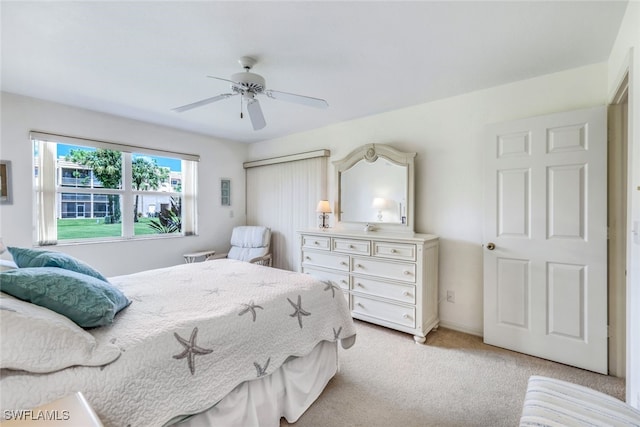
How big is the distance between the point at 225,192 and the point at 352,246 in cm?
261

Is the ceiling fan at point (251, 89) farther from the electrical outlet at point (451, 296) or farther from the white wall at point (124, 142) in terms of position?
the electrical outlet at point (451, 296)

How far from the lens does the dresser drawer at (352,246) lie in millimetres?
2959

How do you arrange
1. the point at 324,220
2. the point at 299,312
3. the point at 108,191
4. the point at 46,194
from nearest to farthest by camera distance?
the point at 299,312
the point at 46,194
the point at 108,191
the point at 324,220

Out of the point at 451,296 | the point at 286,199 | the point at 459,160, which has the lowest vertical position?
the point at 451,296

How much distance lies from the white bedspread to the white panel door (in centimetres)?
153

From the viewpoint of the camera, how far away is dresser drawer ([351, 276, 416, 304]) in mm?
2676

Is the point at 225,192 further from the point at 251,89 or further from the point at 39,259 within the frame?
the point at 39,259

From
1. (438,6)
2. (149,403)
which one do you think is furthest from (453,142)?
(149,403)

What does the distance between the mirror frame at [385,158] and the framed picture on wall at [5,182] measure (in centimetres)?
344

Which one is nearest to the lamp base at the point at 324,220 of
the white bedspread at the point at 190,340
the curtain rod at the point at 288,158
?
the curtain rod at the point at 288,158

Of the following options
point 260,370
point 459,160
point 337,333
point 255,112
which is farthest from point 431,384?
point 255,112

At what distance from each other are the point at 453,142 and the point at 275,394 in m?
2.76

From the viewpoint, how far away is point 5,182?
2.76m

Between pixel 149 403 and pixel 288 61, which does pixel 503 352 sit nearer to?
pixel 149 403
